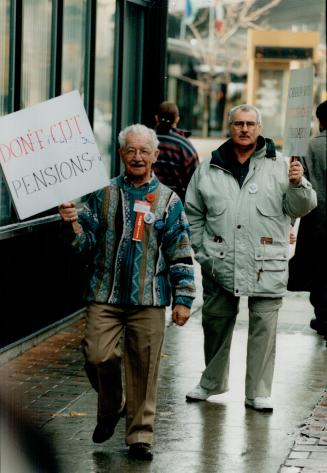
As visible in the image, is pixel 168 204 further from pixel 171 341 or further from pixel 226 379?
pixel 171 341

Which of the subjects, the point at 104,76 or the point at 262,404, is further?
the point at 104,76

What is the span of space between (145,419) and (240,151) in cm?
201

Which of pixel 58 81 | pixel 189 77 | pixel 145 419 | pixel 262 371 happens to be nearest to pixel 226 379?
pixel 262 371

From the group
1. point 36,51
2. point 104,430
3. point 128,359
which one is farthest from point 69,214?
point 36,51

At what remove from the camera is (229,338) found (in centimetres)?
800

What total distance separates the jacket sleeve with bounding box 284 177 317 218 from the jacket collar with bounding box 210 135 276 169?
301 millimetres

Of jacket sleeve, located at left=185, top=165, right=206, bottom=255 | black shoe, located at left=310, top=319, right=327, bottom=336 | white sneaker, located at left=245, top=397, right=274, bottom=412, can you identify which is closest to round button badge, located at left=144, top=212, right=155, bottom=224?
jacket sleeve, located at left=185, top=165, right=206, bottom=255

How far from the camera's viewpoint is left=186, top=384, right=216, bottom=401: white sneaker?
8.01 m

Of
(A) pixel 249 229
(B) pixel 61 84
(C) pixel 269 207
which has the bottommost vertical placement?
(A) pixel 249 229

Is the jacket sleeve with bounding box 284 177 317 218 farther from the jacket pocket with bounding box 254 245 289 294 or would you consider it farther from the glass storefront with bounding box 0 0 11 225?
the glass storefront with bounding box 0 0 11 225

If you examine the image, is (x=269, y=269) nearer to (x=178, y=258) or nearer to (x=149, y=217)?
(x=178, y=258)

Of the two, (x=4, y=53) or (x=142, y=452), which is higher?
(x=4, y=53)

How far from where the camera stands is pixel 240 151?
25.6 feet

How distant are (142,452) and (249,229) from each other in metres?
1.73
